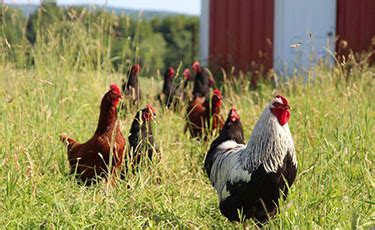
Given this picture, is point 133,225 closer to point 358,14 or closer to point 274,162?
point 274,162

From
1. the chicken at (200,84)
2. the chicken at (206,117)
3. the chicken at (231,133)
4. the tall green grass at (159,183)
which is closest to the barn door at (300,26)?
the chicken at (200,84)

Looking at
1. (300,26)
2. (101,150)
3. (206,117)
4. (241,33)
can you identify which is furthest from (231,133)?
(241,33)

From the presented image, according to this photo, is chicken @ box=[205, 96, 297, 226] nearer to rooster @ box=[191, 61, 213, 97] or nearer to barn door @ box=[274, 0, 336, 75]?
rooster @ box=[191, 61, 213, 97]

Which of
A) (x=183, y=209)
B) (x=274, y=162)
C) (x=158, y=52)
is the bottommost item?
(x=158, y=52)

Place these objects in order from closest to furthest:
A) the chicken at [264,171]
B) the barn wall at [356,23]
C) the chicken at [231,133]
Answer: the chicken at [264,171] < the chicken at [231,133] < the barn wall at [356,23]

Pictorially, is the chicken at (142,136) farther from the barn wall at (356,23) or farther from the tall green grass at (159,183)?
the barn wall at (356,23)

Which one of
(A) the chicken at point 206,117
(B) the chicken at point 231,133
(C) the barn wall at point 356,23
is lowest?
(A) the chicken at point 206,117

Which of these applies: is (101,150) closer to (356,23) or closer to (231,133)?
(231,133)

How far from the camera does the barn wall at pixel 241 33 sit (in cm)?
1201

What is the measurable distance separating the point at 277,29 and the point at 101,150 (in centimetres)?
768

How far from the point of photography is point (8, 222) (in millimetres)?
3561

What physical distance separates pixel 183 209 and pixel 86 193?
0.62 m

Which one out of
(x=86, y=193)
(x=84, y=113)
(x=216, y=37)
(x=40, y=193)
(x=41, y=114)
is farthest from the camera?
(x=216, y=37)

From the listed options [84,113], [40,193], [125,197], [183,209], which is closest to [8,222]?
[40,193]
